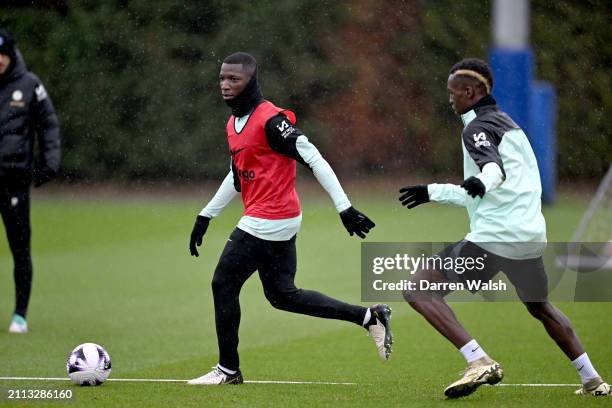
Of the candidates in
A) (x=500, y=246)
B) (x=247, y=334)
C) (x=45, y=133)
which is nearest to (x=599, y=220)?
(x=247, y=334)

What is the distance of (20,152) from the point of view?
32.1 feet

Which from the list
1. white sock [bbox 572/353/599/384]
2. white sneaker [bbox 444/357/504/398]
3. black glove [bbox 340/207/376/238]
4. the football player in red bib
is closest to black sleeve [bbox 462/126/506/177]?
black glove [bbox 340/207/376/238]

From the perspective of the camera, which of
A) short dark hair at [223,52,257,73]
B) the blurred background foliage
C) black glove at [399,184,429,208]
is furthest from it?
the blurred background foliage

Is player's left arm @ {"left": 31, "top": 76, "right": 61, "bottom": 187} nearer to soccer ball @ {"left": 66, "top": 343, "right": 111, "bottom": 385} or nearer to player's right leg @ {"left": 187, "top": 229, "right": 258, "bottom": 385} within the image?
soccer ball @ {"left": 66, "top": 343, "right": 111, "bottom": 385}

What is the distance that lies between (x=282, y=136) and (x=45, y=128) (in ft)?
11.4

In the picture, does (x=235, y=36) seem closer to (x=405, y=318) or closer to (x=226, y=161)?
(x=226, y=161)

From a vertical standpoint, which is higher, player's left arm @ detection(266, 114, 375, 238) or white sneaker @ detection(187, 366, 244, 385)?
player's left arm @ detection(266, 114, 375, 238)

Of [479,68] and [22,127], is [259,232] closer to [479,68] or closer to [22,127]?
[479,68]

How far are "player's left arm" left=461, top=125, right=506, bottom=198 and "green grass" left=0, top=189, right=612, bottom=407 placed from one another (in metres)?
1.23

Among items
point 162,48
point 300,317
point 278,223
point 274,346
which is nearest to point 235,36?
point 162,48

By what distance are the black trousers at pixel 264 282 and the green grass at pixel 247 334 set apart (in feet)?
1.28

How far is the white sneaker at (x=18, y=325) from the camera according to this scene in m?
9.80

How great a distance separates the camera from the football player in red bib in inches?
285

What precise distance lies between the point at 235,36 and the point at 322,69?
2.15 meters
